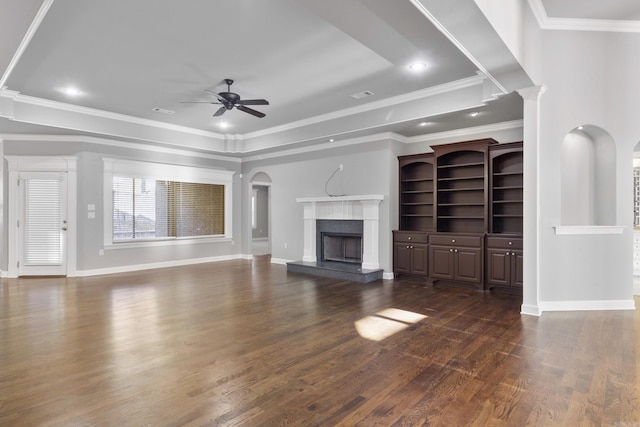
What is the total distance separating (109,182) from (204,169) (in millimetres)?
2159

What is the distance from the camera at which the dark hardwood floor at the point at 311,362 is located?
7.21ft

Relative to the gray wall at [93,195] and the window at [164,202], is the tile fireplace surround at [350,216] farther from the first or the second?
the gray wall at [93,195]

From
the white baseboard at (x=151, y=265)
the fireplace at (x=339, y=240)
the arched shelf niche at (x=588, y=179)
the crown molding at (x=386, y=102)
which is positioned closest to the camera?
the arched shelf niche at (x=588, y=179)

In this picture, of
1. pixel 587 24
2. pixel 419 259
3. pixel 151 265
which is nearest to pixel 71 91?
pixel 151 265

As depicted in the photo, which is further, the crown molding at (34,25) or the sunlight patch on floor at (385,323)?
the sunlight patch on floor at (385,323)

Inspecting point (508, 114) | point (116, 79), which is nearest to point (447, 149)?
point (508, 114)

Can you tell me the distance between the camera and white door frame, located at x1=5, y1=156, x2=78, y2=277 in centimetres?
673

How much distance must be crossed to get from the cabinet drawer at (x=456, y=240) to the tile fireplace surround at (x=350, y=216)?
1.09 meters

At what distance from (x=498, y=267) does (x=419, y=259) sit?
1.30 meters

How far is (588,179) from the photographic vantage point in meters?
4.80

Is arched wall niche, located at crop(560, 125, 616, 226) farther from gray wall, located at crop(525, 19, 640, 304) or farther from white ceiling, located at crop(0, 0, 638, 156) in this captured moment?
white ceiling, located at crop(0, 0, 638, 156)

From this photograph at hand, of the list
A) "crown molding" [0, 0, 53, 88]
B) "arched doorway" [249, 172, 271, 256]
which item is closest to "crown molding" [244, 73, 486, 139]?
"crown molding" [0, 0, 53, 88]

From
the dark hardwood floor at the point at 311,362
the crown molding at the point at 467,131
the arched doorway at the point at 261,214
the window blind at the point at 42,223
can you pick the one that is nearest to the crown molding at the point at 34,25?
the dark hardwood floor at the point at 311,362

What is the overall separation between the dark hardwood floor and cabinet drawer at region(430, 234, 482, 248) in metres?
0.98
